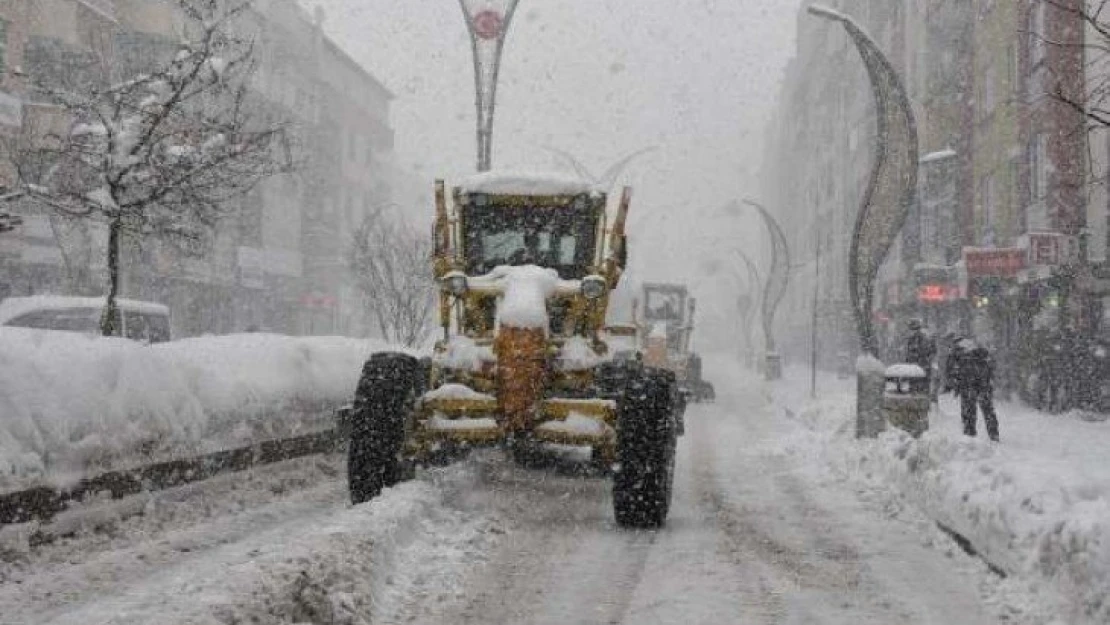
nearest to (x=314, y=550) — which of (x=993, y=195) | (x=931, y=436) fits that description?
(x=931, y=436)

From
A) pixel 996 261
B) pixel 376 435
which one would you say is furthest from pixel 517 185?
pixel 996 261

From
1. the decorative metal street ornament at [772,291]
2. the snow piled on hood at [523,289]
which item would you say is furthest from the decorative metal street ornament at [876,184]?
the decorative metal street ornament at [772,291]

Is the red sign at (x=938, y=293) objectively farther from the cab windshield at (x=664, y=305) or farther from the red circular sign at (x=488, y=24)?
the red circular sign at (x=488, y=24)

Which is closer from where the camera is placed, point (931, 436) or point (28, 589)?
point (28, 589)

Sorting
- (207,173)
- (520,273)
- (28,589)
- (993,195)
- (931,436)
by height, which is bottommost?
(28,589)

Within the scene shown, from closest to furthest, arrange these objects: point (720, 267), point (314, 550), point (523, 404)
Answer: point (314, 550)
point (523, 404)
point (720, 267)

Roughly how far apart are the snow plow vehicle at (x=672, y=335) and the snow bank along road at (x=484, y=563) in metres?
14.7

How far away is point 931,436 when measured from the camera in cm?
1023

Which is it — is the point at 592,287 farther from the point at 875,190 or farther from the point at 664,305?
the point at 664,305

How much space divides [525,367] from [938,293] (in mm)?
24784

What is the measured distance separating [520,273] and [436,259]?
91 cm

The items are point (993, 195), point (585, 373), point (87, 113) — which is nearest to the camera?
point (585, 373)

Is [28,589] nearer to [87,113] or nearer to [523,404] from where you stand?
[523,404]

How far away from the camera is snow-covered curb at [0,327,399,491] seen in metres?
7.26
